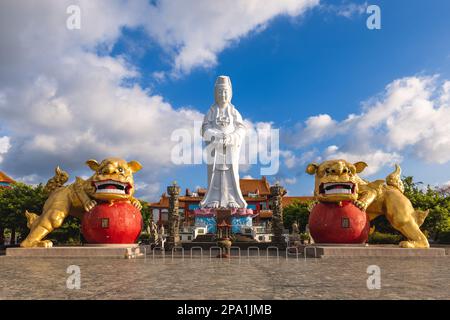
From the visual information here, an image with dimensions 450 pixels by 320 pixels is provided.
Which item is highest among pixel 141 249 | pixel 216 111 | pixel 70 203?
pixel 216 111

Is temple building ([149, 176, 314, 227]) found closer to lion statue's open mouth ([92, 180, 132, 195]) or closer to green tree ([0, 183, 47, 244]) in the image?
green tree ([0, 183, 47, 244])

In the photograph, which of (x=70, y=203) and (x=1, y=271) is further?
(x=70, y=203)

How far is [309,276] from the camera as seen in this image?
392 inches

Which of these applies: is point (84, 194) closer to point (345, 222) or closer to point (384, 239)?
point (345, 222)

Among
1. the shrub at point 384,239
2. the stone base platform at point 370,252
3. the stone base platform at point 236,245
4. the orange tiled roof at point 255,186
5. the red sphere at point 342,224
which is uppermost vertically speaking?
the orange tiled roof at point 255,186

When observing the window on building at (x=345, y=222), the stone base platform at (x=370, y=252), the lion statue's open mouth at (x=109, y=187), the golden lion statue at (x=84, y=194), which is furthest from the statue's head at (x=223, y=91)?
the stone base platform at (x=370, y=252)

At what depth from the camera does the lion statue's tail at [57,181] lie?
60.0 feet

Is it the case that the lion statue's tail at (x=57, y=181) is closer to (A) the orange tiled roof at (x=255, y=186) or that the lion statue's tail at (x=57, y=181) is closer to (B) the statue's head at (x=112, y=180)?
(B) the statue's head at (x=112, y=180)

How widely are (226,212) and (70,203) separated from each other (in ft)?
73.8

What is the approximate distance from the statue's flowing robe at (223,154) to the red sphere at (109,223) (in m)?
20.9

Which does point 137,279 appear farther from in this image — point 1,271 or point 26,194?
point 26,194

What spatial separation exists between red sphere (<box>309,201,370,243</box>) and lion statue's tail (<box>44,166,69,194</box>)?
37.6 ft

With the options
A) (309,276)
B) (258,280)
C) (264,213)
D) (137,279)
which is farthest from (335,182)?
(264,213)
